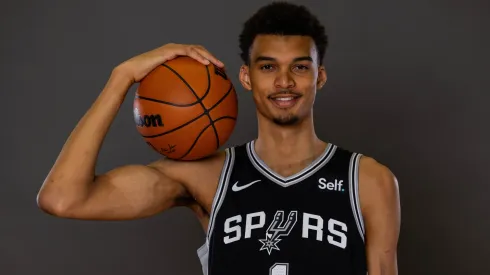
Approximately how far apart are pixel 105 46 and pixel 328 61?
0.96 metres

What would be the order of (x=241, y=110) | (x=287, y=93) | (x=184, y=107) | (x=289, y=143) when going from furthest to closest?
1. (x=241, y=110)
2. (x=289, y=143)
3. (x=287, y=93)
4. (x=184, y=107)

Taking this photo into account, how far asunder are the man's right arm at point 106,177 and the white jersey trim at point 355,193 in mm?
489

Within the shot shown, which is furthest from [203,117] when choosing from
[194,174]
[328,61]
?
[328,61]

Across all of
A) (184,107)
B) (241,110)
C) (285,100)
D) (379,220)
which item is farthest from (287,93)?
(241,110)

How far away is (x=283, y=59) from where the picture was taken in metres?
2.06

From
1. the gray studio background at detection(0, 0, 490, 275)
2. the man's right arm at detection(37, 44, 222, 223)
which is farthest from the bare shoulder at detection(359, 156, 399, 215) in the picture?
the gray studio background at detection(0, 0, 490, 275)

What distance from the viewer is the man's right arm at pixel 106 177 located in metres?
1.86

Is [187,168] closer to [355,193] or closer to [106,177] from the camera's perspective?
[106,177]

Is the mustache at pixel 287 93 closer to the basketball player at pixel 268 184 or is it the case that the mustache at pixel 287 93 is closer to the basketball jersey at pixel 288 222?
the basketball player at pixel 268 184

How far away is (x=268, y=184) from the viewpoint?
6.83 feet

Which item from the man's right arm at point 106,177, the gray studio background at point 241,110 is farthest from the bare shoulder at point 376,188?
the gray studio background at point 241,110

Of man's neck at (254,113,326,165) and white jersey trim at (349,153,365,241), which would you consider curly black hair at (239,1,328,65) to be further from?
white jersey trim at (349,153,365,241)

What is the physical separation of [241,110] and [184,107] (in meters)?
1.19

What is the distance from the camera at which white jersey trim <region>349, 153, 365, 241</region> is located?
201 centimetres
